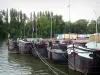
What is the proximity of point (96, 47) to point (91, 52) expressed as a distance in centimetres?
275

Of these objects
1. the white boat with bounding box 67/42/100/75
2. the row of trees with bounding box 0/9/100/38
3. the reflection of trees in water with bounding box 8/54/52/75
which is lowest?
the reflection of trees in water with bounding box 8/54/52/75

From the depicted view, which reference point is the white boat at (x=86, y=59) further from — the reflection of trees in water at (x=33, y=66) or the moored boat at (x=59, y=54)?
the moored boat at (x=59, y=54)

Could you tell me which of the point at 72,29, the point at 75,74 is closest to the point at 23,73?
the point at 75,74

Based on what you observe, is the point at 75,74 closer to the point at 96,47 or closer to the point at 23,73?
the point at 96,47

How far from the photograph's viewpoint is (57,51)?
3089 cm

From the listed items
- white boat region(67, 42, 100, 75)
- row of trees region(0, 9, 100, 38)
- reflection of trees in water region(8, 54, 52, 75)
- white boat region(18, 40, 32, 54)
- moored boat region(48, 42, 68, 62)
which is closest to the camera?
white boat region(67, 42, 100, 75)

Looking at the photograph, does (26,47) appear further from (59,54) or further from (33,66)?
(59,54)

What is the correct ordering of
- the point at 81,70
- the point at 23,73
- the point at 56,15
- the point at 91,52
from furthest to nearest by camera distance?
1. the point at 56,15
2. the point at 23,73
3. the point at 81,70
4. the point at 91,52

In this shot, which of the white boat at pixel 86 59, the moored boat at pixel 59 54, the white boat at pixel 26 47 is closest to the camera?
the white boat at pixel 86 59

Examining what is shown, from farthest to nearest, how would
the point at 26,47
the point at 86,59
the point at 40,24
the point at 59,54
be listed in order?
the point at 40,24, the point at 26,47, the point at 59,54, the point at 86,59

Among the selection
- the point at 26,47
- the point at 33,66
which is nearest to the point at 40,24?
the point at 26,47

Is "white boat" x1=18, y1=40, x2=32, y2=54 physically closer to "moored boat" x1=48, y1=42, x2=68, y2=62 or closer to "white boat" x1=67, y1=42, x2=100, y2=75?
"moored boat" x1=48, y1=42, x2=68, y2=62

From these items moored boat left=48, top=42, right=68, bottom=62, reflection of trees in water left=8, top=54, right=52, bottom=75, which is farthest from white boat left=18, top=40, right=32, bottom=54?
moored boat left=48, top=42, right=68, bottom=62

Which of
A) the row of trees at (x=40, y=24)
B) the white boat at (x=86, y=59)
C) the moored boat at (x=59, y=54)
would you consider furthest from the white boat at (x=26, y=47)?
the row of trees at (x=40, y=24)
